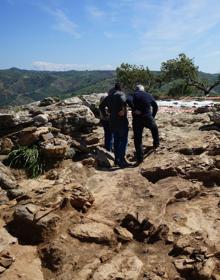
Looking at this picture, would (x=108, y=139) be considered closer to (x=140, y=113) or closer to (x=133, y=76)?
(x=140, y=113)

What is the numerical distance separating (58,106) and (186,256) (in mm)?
9131

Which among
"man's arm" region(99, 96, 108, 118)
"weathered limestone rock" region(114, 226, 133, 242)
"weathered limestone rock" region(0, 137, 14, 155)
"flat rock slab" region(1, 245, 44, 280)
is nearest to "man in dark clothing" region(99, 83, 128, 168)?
"man's arm" region(99, 96, 108, 118)

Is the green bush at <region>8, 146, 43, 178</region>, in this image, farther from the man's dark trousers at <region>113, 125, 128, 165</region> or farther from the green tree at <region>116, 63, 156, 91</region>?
the green tree at <region>116, 63, 156, 91</region>

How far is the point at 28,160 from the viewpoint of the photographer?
11.1m

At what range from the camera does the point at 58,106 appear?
14.8 metres

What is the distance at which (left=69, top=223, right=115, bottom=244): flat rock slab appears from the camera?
7375 millimetres

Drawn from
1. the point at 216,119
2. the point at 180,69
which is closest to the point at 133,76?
the point at 180,69

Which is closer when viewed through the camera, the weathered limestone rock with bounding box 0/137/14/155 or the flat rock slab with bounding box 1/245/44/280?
the flat rock slab with bounding box 1/245/44/280

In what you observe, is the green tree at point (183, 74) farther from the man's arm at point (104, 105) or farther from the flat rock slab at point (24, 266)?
the flat rock slab at point (24, 266)

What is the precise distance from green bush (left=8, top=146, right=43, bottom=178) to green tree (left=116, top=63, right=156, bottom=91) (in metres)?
48.9

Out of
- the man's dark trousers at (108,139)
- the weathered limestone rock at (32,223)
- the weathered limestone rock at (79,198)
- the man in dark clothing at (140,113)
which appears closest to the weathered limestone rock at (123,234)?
the weathered limestone rock at (79,198)

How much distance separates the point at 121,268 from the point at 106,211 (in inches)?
72.9

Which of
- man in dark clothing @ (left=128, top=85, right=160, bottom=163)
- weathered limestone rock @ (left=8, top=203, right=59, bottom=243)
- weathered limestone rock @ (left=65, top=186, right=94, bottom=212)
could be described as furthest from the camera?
man in dark clothing @ (left=128, top=85, right=160, bottom=163)

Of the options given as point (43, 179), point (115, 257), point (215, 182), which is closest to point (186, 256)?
point (115, 257)
